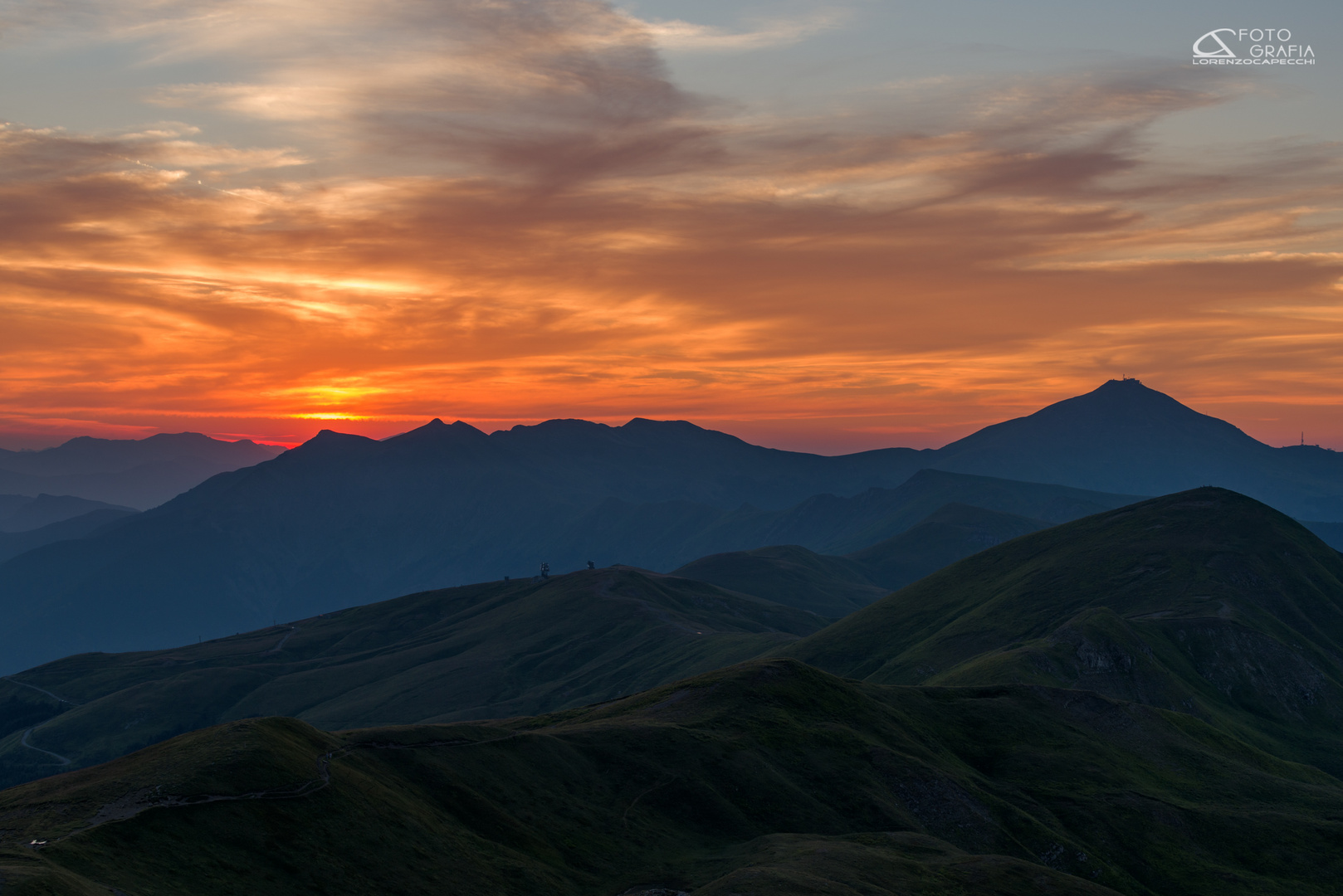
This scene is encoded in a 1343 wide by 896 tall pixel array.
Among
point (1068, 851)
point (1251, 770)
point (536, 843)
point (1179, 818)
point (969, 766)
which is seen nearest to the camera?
point (536, 843)

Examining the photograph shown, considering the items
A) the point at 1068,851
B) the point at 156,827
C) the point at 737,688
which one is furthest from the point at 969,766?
the point at 156,827

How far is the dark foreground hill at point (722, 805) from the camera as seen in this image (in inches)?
3066

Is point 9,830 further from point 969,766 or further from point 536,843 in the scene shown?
point 969,766

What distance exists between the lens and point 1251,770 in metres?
160

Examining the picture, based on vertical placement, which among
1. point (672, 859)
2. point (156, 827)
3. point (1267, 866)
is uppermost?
point (156, 827)

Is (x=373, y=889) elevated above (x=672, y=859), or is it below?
above

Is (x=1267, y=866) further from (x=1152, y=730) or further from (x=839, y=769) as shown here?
(x=839, y=769)

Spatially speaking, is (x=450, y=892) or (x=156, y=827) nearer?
(x=156, y=827)

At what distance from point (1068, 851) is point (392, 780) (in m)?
84.6

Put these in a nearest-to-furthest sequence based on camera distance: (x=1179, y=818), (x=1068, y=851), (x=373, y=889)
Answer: (x=373, y=889) → (x=1068, y=851) → (x=1179, y=818)

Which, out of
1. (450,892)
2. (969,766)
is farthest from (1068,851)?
(450,892)

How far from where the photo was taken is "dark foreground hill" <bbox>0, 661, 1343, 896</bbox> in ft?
255

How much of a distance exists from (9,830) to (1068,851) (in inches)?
4506

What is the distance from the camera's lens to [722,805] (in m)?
116
